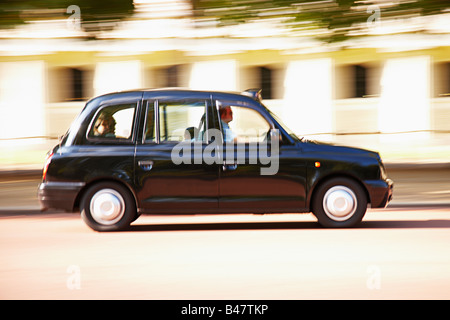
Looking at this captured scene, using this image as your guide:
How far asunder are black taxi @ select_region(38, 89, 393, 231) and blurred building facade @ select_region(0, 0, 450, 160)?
17771 millimetres

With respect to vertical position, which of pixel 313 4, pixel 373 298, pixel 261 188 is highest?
pixel 313 4

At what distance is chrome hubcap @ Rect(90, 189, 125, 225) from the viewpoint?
30.3ft

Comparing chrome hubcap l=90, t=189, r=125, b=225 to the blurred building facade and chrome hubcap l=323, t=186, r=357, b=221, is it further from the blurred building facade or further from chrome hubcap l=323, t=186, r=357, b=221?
the blurred building facade

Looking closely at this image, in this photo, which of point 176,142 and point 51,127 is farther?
point 51,127

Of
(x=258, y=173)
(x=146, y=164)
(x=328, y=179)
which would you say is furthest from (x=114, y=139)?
(x=328, y=179)

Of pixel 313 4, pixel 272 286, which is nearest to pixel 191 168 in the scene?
pixel 272 286

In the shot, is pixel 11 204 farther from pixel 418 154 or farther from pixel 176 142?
pixel 418 154

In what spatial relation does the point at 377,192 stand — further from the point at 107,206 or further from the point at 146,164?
the point at 107,206

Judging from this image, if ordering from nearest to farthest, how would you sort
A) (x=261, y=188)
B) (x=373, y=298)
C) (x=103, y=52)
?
(x=373, y=298)
(x=261, y=188)
(x=103, y=52)

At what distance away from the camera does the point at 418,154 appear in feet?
71.2

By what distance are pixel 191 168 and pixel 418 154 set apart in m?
13.7

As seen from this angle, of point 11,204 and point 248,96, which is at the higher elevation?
point 248,96

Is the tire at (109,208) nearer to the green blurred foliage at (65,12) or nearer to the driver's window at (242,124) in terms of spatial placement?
the driver's window at (242,124)

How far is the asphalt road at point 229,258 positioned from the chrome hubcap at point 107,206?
20 cm
